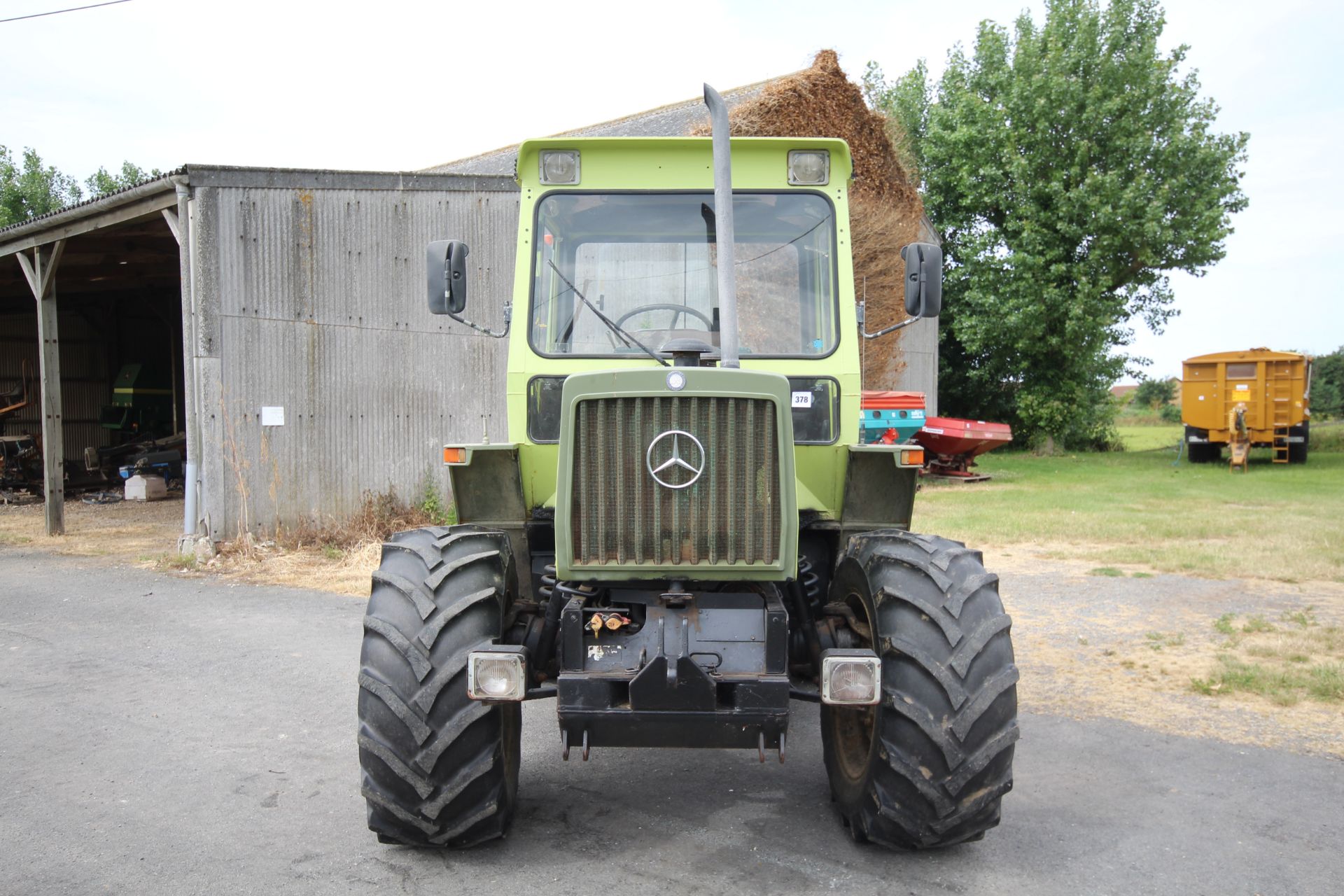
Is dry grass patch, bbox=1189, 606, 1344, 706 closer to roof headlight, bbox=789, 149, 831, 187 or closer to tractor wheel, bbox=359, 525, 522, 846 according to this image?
roof headlight, bbox=789, 149, 831, 187

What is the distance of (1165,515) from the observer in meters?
13.9

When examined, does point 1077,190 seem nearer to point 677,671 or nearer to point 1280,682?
point 1280,682

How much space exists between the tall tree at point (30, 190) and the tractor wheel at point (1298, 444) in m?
36.0

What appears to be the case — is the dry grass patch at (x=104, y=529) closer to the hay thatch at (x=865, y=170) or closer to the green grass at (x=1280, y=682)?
the hay thatch at (x=865, y=170)

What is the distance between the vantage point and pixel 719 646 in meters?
3.65

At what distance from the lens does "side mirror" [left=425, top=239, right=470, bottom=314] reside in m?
4.57

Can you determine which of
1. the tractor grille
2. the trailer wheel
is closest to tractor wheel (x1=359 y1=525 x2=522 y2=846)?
the tractor grille

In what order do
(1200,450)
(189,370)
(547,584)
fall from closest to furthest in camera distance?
(547,584) → (189,370) → (1200,450)

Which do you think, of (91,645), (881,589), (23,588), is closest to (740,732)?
(881,589)

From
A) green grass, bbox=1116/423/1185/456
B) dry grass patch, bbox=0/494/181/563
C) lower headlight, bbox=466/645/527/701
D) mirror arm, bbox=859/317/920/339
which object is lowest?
dry grass patch, bbox=0/494/181/563

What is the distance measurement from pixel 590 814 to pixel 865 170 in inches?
639

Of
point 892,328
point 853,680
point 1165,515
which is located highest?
point 892,328

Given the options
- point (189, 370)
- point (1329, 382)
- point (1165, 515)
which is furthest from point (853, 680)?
point (1329, 382)

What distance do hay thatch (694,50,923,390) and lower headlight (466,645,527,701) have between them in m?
12.6
